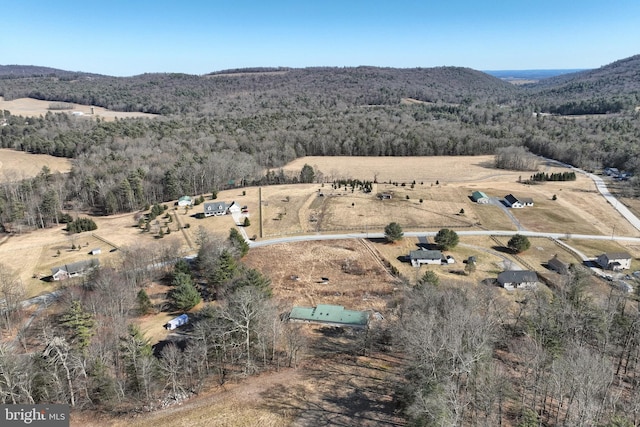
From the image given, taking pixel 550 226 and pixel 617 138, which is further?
pixel 617 138

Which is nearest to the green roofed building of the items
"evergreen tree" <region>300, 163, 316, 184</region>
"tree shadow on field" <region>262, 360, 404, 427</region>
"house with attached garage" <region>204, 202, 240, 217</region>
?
"tree shadow on field" <region>262, 360, 404, 427</region>

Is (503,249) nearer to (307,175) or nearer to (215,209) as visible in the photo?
(215,209)

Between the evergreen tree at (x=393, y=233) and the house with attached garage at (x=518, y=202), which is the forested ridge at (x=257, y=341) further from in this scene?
the house with attached garage at (x=518, y=202)

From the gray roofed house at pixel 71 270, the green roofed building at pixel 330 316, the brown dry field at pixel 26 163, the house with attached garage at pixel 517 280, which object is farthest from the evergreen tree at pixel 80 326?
the brown dry field at pixel 26 163

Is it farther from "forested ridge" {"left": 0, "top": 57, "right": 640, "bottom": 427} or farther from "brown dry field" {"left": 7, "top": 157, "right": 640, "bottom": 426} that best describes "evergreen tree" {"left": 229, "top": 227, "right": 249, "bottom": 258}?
"brown dry field" {"left": 7, "top": 157, "right": 640, "bottom": 426}

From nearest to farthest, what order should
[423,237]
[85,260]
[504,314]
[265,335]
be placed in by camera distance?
[265,335], [504,314], [85,260], [423,237]

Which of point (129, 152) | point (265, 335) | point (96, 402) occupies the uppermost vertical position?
point (129, 152)

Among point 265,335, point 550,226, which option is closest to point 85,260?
point 265,335

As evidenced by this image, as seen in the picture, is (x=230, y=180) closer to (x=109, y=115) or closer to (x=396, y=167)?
(x=396, y=167)
